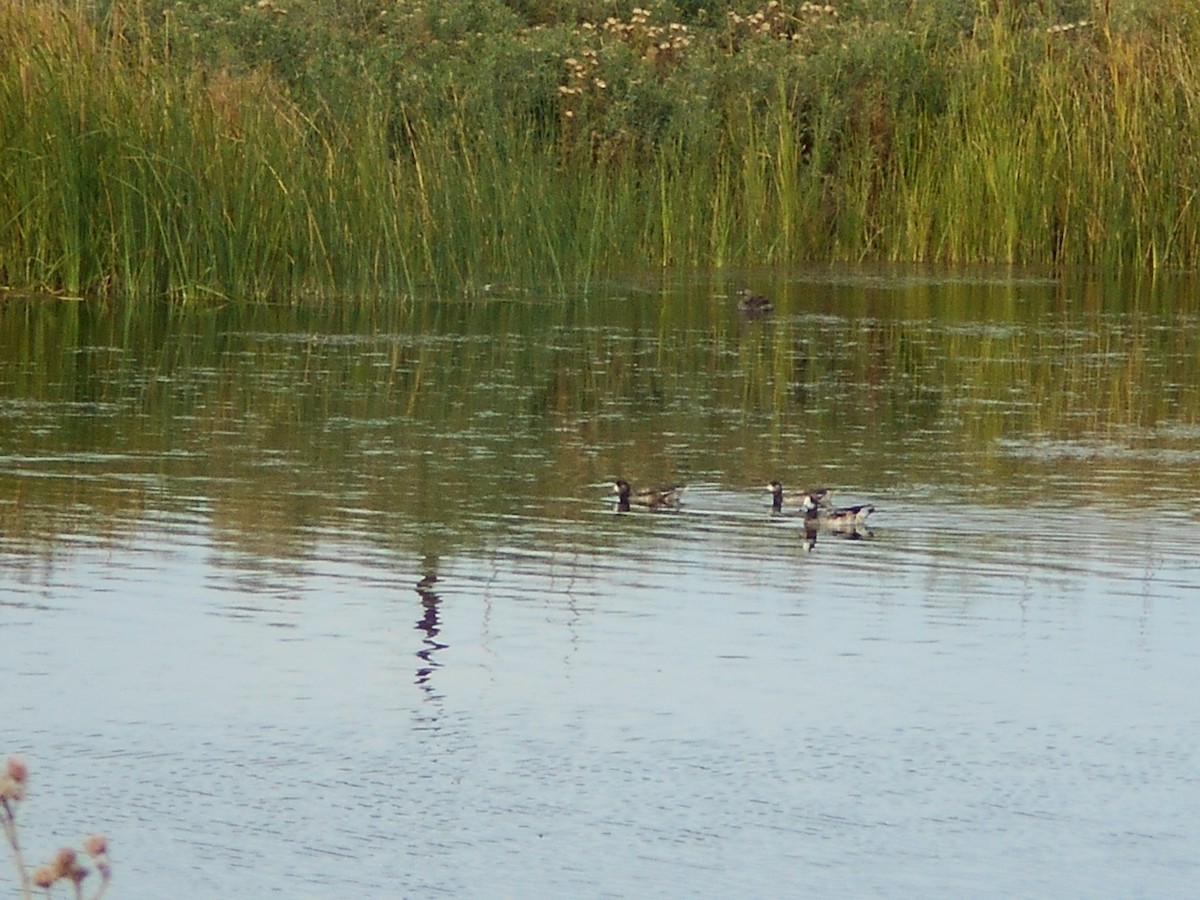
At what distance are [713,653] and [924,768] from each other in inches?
34.4

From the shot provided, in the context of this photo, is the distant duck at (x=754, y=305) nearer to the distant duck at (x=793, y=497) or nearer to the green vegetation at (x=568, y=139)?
the green vegetation at (x=568, y=139)

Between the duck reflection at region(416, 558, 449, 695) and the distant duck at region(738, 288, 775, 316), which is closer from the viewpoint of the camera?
the duck reflection at region(416, 558, 449, 695)

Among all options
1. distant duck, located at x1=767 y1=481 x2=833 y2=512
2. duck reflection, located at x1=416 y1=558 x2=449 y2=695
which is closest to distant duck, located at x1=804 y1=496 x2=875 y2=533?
distant duck, located at x1=767 y1=481 x2=833 y2=512

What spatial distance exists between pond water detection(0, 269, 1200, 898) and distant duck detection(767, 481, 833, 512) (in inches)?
2.2

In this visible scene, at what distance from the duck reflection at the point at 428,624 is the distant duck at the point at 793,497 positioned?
1.36 m

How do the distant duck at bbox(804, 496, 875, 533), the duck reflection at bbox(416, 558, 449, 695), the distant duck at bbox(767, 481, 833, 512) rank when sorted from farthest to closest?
the distant duck at bbox(767, 481, 833, 512)
the distant duck at bbox(804, 496, 875, 533)
the duck reflection at bbox(416, 558, 449, 695)

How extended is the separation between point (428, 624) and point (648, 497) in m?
1.88

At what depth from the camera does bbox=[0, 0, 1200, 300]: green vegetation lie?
1278 cm

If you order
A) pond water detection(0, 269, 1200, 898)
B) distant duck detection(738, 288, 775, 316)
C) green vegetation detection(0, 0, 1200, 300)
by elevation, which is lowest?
pond water detection(0, 269, 1200, 898)

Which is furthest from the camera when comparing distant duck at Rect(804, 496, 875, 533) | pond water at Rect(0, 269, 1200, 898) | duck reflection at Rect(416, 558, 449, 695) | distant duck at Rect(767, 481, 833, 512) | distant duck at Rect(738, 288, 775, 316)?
distant duck at Rect(738, 288, 775, 316)

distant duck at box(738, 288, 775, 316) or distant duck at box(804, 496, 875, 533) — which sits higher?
distant duck at box(738, 288, 775, 316)

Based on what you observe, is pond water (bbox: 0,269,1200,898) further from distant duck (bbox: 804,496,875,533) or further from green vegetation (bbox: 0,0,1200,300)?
green vegetation (bbox: 0,0,1200,300)

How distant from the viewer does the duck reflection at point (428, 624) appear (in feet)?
15.8

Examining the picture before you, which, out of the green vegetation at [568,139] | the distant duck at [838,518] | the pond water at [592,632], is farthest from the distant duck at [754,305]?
the distant duck at [838,518]
